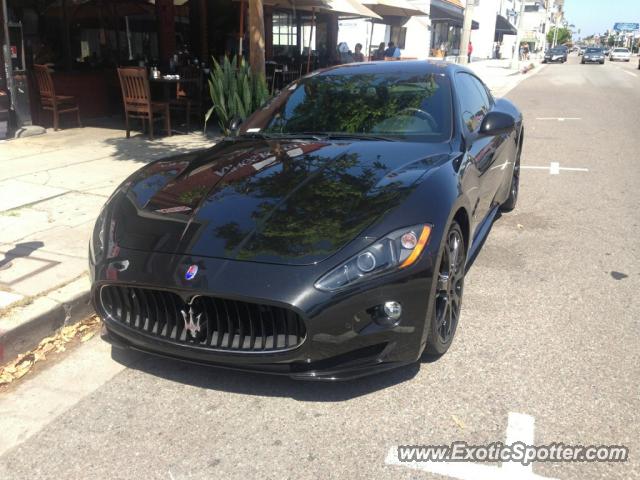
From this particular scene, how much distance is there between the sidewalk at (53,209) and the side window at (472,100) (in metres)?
2.90

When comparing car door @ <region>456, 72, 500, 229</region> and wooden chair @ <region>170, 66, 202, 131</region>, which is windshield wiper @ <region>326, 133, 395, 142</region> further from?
wooden chair @ <region>170, 66, 202, 131</region>

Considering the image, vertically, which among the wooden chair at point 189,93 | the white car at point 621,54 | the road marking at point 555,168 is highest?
the white car at point 621,54

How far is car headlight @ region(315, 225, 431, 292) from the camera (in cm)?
252

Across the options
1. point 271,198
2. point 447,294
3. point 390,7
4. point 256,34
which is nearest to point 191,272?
point 271,198

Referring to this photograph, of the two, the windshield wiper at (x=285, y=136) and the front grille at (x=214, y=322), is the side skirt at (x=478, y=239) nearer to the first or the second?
the windshield wiper at (x=285, y=136)

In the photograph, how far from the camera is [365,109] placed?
4062 mm

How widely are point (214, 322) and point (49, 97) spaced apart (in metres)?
8.50

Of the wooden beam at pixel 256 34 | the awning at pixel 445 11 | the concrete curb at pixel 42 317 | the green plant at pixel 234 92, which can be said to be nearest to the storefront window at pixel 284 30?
the wooden beam at pixel 256 34

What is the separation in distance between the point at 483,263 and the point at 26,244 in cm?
369

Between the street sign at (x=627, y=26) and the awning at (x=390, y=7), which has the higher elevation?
the street sign at (x=627, y=26)

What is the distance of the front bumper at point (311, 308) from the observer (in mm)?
2502

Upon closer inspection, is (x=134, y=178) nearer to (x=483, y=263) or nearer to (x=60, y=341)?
(x=60, y=341)

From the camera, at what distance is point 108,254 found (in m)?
2.94

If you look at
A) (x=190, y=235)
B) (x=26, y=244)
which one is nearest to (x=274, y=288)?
(x=190, y=235)
